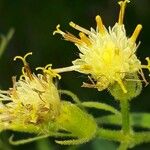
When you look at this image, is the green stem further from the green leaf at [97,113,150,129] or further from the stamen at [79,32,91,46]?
the stamen at [79,32,91,46]

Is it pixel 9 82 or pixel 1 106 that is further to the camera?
pixel 9 82

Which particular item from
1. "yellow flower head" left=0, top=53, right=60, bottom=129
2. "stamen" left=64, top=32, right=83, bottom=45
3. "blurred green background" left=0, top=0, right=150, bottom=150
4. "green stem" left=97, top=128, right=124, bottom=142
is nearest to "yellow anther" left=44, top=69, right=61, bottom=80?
"yellow flower head" left=0, top=53, right=60, bottom=129

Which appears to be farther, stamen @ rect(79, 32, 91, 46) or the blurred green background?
the blurred green background

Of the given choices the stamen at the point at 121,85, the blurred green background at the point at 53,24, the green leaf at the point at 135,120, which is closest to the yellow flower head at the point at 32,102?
the stamen at the point at 121,85

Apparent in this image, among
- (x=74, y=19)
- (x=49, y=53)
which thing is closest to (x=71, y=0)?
(x=74, y=19)

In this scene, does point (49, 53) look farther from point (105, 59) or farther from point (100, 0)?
point (105, 59)

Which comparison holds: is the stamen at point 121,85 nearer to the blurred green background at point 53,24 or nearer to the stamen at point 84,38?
the stamen at point 84,38

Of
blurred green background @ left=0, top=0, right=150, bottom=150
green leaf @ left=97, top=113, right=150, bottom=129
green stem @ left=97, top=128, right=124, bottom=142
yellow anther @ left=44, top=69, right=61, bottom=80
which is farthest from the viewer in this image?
blurred green background @ left=0, top=0, right=150, bottom=150
